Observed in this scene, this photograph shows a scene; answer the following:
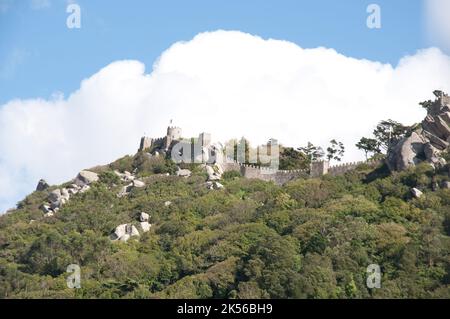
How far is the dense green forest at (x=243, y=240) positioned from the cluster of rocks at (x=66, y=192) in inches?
37.4

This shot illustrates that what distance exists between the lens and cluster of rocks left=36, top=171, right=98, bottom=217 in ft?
278

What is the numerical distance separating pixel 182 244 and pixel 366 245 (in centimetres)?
1311

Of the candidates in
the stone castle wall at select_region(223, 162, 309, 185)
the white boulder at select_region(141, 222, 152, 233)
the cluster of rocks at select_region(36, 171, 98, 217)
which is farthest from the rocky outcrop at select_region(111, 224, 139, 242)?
the stone castle wall at select_region(223, 162, 309, 185)

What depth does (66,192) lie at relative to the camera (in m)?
86.8

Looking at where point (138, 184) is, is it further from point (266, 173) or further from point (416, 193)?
point (416, 193)

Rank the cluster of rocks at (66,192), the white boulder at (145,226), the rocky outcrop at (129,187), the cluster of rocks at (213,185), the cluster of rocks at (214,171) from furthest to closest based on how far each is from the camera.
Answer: the rocky outcrop at (129,187)
the cluster of rocks at (66,192)
the cluster of rocks at (214,171)
the cluster of rocks at (213,185)
the white boulder at (145,226)

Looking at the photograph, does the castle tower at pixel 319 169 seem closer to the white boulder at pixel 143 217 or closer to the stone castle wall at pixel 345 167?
the stone castle wall at pixel 345 167

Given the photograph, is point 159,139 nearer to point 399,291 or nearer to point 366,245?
point 366,245

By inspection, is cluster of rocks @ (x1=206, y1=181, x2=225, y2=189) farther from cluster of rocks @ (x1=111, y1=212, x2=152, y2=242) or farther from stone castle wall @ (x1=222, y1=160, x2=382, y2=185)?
cluster of rocks @ (x1=111, y1=212, x2=152, y2=242)

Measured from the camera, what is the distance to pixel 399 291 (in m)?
58.0

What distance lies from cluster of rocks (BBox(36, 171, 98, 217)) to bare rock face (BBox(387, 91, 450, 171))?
2534 cm

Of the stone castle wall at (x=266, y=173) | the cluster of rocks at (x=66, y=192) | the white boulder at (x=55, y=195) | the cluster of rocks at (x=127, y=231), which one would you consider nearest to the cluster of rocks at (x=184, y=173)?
the stone castle wall at (x=266, y=173)

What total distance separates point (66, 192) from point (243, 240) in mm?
22520

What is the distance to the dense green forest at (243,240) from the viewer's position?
60.8m
